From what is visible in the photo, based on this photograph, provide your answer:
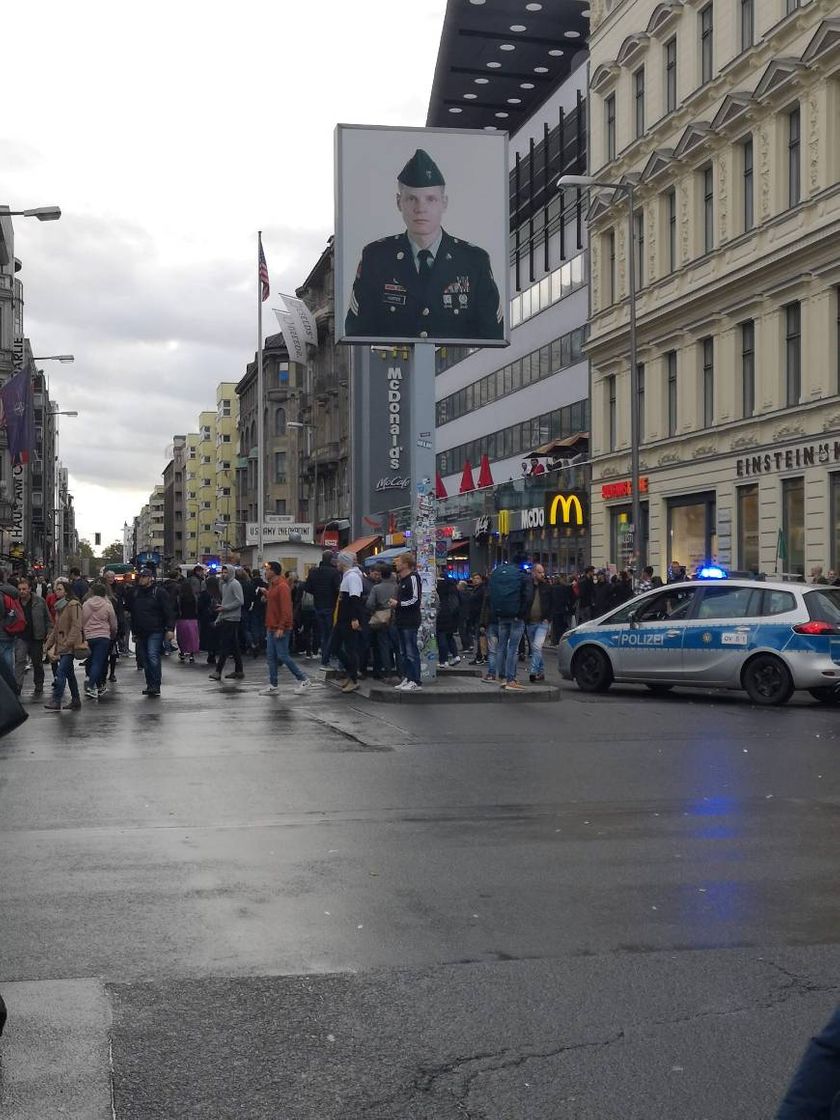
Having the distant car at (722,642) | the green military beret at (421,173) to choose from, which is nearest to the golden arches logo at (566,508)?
the green military beret at (421,173)

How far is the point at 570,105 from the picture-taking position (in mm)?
49406

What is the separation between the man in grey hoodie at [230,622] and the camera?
69.9 ft

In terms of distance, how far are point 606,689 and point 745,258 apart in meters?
18.3

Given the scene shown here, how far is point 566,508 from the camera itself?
46.5 m

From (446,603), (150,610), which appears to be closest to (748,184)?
(446,603)

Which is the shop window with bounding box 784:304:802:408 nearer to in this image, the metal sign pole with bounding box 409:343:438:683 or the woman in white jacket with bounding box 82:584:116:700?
the metal sign pole with bounding box 409:343:438:683

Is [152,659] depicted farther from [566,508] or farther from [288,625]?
[566,508]

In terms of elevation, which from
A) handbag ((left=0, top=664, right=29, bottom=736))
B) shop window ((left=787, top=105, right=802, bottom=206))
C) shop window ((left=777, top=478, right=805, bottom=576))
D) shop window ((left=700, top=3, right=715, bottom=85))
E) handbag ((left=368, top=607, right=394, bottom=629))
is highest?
shop window ((left=700, top=3, right=715, bottom=85))

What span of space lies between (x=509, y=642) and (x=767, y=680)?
3256mm

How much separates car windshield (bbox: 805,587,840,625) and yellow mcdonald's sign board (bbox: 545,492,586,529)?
28379mm

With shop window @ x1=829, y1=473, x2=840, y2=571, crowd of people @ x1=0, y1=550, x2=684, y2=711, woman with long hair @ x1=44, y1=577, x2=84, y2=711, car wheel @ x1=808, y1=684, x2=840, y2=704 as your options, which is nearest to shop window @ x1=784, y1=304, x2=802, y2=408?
shop window @ x1=829, y1=473, x2=840, y2=571

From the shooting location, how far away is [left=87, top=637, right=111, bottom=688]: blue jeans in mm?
17953

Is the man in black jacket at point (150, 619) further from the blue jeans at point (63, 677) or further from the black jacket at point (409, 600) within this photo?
the black jacket at point (409, 600)

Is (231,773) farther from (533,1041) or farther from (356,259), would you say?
(356,259)
